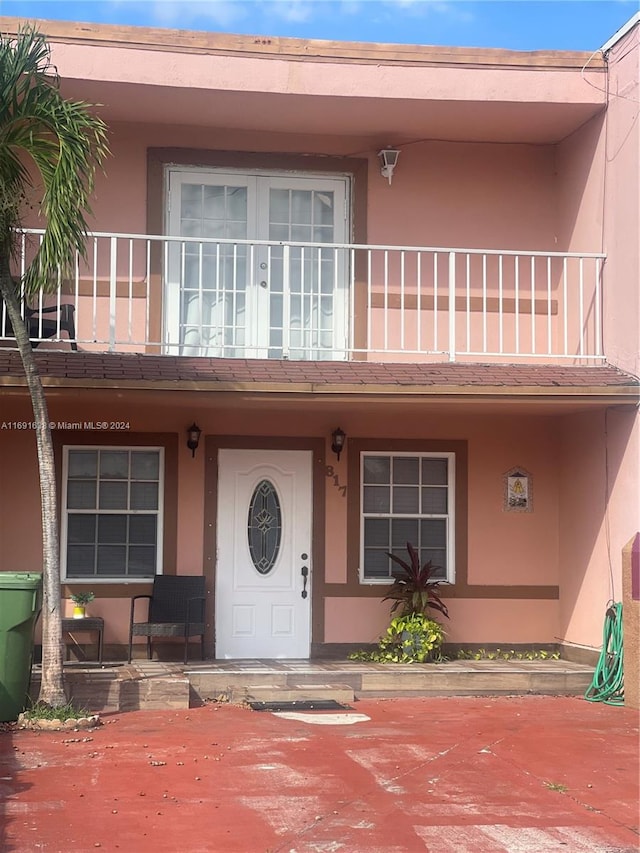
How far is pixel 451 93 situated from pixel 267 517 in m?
4.59

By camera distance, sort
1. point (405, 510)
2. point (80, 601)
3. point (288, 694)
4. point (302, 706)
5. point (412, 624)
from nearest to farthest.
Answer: point (302, 706) < point (288, 694) < point (80, 601) < point (412, 624) < point (405, 510)

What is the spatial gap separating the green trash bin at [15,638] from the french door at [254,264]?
3372 millimetres

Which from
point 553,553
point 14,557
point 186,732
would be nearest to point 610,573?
point 553,553

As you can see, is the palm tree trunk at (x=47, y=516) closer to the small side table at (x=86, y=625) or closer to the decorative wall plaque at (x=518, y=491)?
the small side table at (x=86, y=625)

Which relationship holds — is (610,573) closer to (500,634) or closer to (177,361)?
(500,634)

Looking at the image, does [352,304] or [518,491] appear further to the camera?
[518,491]

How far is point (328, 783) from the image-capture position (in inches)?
268

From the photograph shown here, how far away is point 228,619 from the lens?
1110 centimetres

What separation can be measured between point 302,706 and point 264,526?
2371 millimetres

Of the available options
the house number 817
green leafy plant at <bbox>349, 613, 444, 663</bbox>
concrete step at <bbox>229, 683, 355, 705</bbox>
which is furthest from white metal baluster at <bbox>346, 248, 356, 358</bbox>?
concrete step at <bbox>229, 683, 355, 705</bbox>

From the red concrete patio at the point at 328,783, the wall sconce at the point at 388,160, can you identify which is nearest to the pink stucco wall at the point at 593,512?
the red concrete patio at the point at 328,783

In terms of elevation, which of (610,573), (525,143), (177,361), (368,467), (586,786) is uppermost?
(525,143)

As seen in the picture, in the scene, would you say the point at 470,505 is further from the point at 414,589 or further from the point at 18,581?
the point at 18,581

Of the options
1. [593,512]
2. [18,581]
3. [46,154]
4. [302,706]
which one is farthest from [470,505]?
[46,154]
